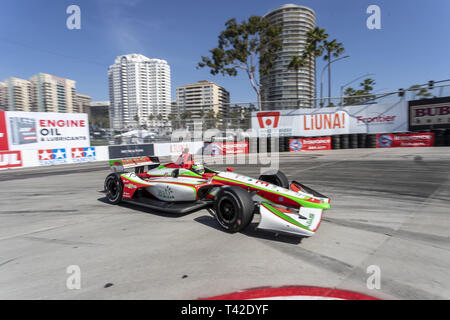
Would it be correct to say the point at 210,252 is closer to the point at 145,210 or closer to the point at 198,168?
the point at 198,168

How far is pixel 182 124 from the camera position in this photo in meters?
23.5

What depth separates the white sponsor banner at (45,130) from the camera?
16453mm

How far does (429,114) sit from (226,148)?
590 inches

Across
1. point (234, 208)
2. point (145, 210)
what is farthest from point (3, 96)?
point (234, 208)

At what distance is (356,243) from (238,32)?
2843 centimetres

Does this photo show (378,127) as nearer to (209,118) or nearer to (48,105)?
(209,118)

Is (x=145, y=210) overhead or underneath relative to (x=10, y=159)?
underneath

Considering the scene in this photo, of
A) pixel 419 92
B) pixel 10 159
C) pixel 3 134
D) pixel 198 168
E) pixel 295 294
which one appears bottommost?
pixel 295 294

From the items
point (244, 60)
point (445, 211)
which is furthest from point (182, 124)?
point (445, 211)

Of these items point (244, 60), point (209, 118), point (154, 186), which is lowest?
point (154, 186)

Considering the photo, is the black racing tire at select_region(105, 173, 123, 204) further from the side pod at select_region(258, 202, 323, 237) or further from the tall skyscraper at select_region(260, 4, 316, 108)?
the tall skyscraper at select_region(260, 4, 316, 108)

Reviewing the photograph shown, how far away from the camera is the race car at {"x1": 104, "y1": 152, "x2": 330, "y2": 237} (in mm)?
3414

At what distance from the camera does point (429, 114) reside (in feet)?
58.1

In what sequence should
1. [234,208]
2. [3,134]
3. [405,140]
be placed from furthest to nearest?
1. [405,140]
2. [3,134]
3. [234,208]
